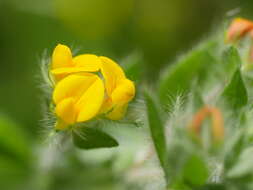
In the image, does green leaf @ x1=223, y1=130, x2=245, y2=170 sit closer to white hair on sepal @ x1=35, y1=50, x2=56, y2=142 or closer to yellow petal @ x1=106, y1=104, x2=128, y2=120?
yellow petal @ x1=106, y1=104, x2=128, y2=120

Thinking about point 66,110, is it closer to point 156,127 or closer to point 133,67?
point 156,127

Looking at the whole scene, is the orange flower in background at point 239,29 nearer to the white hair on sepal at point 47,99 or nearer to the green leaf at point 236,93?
the green leaf at point 236,93

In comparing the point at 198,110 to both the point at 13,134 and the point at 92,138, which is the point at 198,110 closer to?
the point at 92,138

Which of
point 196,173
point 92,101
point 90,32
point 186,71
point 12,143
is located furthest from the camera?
point 90,32

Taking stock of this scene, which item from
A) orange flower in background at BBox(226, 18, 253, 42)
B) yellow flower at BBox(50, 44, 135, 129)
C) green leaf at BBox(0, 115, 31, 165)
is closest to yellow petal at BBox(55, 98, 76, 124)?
yellow flower at BBox(50, 44, 135, 129)

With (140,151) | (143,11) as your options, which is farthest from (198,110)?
(143,11)

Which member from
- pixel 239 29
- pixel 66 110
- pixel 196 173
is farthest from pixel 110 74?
pixel 239 29

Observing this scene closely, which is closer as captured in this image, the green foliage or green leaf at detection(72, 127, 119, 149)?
green leaf at detection(72, 127, 119, 149)
